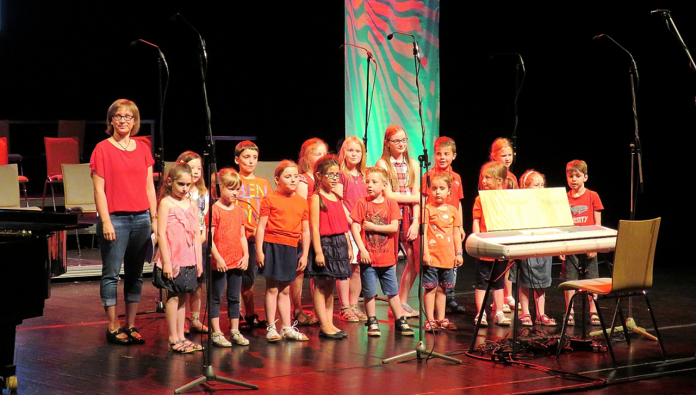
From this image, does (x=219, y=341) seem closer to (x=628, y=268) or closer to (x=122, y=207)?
(x=122, y=207)

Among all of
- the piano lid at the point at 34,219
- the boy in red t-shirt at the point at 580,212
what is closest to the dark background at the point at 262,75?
the boy in red t-shirt at the point at 580,212

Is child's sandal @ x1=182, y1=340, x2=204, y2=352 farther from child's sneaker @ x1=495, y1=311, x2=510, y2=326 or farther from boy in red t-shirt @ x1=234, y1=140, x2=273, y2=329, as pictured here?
child's sneaker @ x1=495, y1=311, x2=510, y2=326

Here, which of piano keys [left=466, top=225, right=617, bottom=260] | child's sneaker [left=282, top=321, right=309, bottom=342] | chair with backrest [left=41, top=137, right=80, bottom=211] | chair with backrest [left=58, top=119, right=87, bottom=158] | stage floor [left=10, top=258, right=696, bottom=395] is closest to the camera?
stage floor [left=10, top=258, right=696, bottom=395]

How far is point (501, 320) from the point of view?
6.07m

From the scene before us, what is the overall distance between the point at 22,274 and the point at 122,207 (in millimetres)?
1227

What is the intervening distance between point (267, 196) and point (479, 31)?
18.7 ft

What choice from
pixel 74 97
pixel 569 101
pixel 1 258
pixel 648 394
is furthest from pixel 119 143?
pixel 74 97

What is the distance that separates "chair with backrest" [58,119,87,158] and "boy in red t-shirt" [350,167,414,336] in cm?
709

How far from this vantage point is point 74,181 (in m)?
8.78

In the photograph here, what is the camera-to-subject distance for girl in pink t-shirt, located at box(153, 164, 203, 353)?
5004 millimetres

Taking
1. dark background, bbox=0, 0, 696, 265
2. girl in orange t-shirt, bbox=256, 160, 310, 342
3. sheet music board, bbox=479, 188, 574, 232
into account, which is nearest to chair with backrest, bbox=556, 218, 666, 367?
sheet music board, bbox=479, 188, 574, 232

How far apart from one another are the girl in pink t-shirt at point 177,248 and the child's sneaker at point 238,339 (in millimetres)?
288

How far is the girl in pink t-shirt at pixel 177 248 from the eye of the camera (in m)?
5.00

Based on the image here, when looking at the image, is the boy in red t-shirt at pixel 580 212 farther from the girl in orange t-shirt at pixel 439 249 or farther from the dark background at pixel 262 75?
the dark background at pixel 262 75
